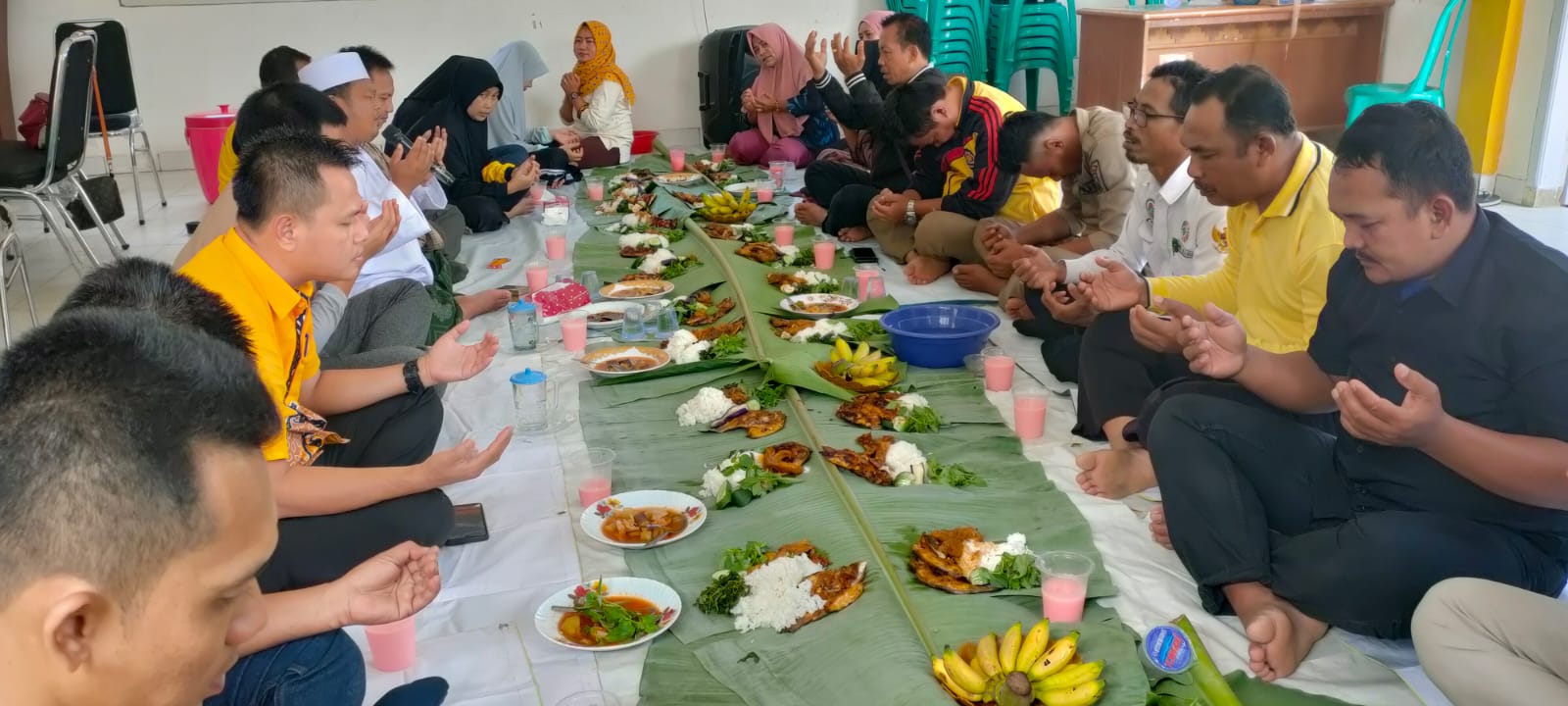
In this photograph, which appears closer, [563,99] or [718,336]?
[718,336]

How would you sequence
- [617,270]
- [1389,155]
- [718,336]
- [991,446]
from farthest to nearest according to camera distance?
1. [617,270]
2. [718,336]
3. [991,446]
4. [1389,155]

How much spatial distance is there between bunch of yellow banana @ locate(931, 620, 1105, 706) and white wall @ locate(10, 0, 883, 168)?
24.7ft

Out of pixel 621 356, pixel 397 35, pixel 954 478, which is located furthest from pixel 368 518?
pixel 397 35

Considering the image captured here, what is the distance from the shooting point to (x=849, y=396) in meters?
3.41

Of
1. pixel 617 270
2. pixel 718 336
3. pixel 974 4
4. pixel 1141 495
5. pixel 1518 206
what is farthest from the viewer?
pixel 974 4

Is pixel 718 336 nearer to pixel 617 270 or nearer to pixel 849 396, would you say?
pixel 849 396

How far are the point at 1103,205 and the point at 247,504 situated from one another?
352cm

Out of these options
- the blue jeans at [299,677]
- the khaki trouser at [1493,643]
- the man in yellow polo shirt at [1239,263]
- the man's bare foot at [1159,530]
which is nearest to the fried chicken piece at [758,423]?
the man in yellow polo shirt at [1239,263]

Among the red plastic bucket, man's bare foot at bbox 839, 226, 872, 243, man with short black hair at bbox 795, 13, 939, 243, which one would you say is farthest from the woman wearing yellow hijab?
man's bare foot at bbox 839, 226, 872, 243

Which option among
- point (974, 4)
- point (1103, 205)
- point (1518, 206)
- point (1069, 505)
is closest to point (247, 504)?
point (1069, 505)

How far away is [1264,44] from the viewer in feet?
24.8

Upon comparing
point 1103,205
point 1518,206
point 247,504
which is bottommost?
point 1518,206

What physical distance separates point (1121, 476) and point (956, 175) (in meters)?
2.09

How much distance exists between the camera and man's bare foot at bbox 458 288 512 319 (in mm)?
4480
